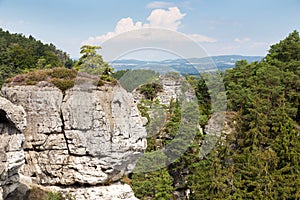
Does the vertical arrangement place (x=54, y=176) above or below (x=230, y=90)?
below

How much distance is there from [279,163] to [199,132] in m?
6.45

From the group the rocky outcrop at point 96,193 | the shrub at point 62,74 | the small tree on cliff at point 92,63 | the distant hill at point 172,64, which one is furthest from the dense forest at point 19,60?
the rocky outcrop at point 96,193

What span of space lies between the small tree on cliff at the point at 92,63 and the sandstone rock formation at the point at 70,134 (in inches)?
A: 390

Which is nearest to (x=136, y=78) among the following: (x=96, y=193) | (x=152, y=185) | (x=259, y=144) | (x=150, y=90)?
(x=150, y=90)

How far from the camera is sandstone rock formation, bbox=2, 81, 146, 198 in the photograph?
16.1m

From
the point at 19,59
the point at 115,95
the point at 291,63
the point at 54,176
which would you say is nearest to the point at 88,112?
the point at 115,95

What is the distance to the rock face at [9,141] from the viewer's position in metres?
12.4

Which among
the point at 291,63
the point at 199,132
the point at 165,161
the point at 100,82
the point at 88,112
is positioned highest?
the point at 291,63

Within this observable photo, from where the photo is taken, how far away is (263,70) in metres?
26.6

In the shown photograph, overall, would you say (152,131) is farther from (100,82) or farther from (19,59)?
(19,59)

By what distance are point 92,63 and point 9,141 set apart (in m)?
17.8

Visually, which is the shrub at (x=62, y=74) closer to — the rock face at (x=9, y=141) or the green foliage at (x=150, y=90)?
the rock face at (x=9, y=141)

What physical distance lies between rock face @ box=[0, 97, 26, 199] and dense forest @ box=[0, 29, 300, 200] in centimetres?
521

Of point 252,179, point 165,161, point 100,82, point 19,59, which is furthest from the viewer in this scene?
point 19,59
